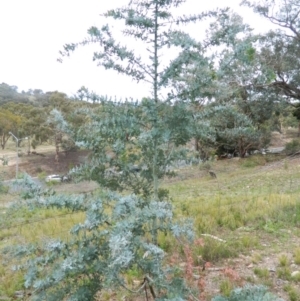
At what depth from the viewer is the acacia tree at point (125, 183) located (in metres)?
1.72

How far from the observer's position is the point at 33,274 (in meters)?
1.80

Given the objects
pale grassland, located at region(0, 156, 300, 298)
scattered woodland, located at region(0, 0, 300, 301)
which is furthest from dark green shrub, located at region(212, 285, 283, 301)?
pale grassland, located at region(0, 156, 300, 298)

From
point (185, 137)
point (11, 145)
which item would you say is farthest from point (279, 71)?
point (11, 145)

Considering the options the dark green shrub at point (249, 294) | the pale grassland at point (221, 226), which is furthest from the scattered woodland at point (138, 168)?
the pale grassland at point (221, 226)

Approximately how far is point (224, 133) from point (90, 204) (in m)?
1.00

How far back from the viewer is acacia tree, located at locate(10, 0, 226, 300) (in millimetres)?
1725

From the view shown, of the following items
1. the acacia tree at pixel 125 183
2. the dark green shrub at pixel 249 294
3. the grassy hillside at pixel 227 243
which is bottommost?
the grassy hillside at pixel 227 243

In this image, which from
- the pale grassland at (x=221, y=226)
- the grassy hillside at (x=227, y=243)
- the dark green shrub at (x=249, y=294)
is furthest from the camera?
the pale grassland at (x=221, y=226)

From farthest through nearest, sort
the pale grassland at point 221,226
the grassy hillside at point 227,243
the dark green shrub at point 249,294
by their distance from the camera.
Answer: the pale grassland at point 221,226, the grassy hillside at point 227,243, the dark green shrub at point 249,294

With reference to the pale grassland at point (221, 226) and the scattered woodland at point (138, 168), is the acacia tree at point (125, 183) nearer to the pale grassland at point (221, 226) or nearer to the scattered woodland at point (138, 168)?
the scattered woodland at point (138, 168)

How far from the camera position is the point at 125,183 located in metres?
2.24

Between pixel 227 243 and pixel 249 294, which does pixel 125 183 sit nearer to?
pixel 249 294

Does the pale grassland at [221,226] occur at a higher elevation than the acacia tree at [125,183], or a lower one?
lower

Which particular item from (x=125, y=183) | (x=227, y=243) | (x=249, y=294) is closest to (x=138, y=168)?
(x=125, y=183)
